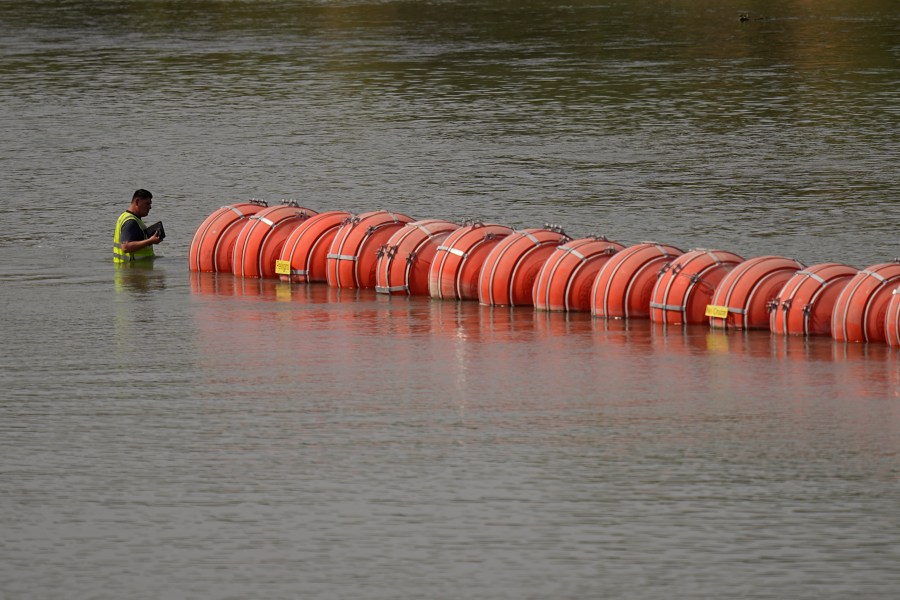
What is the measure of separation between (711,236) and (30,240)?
10443 mm

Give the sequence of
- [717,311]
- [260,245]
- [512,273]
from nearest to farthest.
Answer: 1. [717,311]
2. [512,273]
3. [260,245]

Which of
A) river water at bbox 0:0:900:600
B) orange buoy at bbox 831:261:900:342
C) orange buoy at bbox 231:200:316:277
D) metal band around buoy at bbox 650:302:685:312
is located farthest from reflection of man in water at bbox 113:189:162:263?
orange buoy at bbox 831:261:900:342

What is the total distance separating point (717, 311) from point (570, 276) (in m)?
2.02

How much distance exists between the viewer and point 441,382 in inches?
652

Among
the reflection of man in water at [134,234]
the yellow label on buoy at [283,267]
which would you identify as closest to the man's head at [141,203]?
the reflection of man in water at [134,234]

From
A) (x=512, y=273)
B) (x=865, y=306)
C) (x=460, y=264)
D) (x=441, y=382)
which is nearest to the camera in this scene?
(x=441, y=382)

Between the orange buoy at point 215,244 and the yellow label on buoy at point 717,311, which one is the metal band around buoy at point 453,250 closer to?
the yellow label on buoy at point 717,311

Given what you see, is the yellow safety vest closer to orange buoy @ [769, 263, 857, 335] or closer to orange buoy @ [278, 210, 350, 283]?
orange buoy @ [278, 210, 350, 283]

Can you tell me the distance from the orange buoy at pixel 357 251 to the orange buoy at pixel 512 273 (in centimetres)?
186

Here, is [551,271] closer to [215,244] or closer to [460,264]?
[460,264]

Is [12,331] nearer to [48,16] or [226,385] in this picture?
[226,385]

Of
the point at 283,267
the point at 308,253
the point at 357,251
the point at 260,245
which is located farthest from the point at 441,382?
the point at 260,245

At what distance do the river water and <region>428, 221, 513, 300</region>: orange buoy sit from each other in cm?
40

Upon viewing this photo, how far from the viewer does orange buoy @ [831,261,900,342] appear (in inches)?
710
